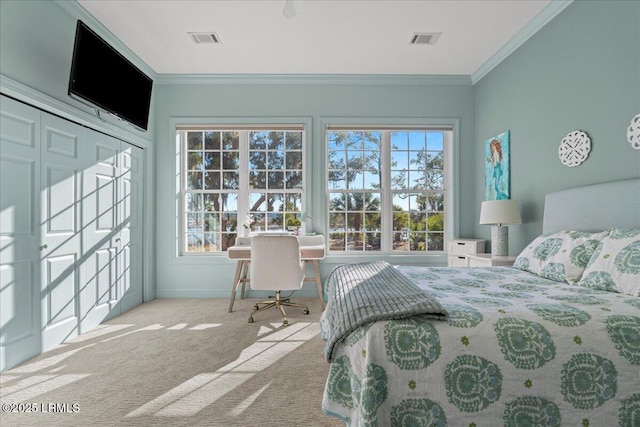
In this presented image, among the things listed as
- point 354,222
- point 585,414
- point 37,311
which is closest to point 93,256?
point 37,311

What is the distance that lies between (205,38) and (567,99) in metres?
3.47

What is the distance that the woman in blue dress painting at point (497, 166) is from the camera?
11.8 ft

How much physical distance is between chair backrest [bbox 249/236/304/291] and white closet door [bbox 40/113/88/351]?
1586 millimetres

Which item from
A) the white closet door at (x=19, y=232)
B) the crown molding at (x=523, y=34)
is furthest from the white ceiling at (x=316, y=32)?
the white closet door at (x=19, y=232)

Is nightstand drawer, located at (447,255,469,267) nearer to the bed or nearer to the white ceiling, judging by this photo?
the bed

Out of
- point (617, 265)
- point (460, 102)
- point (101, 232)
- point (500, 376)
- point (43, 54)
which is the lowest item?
point (500, 376)

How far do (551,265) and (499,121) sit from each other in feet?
7.15

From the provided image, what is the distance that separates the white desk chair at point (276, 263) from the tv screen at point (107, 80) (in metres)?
1.85

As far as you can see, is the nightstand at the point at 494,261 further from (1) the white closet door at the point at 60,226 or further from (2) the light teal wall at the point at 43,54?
(2) the light teal wall at the point at 43,54

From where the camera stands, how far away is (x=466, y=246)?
369 cm

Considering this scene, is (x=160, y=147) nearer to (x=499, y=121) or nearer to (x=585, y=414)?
(x=499, y=121)

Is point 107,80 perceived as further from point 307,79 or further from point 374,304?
point 374,304

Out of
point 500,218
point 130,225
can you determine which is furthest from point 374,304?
point 130,225

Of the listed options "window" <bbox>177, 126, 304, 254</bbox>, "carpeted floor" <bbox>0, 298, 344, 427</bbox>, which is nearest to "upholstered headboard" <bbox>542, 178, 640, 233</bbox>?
"carpeted floor" <bbox>0, 298, 344, 427</bbox>
